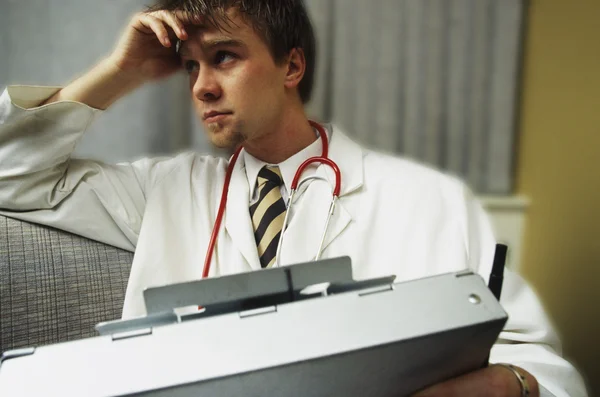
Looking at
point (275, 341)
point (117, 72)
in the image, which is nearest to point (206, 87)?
point (117, 72)

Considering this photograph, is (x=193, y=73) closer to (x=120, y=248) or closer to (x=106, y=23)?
(x=120, y=248)

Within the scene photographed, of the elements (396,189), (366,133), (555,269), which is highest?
(366,133)

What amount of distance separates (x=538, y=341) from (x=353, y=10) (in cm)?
129

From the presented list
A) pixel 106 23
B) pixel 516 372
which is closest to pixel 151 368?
pixel 516 372

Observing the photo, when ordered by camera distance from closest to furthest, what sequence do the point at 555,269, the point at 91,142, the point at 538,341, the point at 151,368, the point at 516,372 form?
1. the point at 151,368
2. the point at 516,372
3. the point at 538,341
4. the point at 555,269
5. the point at 91,142

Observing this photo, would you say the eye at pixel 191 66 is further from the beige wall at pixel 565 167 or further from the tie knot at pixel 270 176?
the beige wall at pixel 565 167

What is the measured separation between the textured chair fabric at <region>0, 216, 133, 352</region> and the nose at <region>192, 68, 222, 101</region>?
38cm

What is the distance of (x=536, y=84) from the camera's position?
1.82 metres

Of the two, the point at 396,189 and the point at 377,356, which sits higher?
the point at 396,189

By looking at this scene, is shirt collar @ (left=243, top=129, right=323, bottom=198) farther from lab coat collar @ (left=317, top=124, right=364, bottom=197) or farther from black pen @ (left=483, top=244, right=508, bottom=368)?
black pen @ (left=483, top=244, right=508, bottom=368)

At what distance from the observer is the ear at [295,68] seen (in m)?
1.25

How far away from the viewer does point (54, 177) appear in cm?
111

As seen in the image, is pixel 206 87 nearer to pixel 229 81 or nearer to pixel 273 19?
pixel 229 81

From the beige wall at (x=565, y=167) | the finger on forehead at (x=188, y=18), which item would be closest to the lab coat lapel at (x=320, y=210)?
the finger on forehead at (x=188, y=18)
